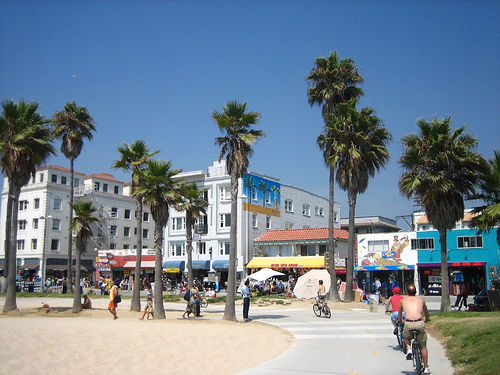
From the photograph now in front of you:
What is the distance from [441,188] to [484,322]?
25.1 feet

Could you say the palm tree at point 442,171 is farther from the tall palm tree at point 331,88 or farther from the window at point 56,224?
the window at point 56,224

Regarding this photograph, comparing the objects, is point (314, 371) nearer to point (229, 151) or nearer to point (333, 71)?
point (229, 151)

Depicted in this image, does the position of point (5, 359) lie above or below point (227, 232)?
below

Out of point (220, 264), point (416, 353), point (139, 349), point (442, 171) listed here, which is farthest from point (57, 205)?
point (416, 353)

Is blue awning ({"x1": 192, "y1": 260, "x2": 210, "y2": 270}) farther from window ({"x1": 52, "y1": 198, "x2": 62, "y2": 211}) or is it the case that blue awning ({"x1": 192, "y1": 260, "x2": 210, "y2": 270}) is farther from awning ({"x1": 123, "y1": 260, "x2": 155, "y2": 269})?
window ({"x1": 52, "y1": 198, "x2": 62, "y2": 211})

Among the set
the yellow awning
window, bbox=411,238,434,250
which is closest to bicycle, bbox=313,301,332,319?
window, bbox=411,238,434,250

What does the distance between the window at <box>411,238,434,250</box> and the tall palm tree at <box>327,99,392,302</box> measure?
15.2 meters

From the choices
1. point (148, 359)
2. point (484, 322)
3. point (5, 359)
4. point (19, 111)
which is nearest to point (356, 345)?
point (484, 322)

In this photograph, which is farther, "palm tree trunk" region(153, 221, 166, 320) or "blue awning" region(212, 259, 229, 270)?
"blue awning" region(212, 259, 229, 270)

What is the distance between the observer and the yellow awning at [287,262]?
163 feet

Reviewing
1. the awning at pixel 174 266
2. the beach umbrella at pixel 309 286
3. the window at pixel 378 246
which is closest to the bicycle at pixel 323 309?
the beach umbrella at pixel 309 286

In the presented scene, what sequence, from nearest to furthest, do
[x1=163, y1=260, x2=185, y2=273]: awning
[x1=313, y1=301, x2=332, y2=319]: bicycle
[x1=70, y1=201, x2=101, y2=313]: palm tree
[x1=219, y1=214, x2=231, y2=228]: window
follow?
1. [x1=313, y1=301, x2=332, y2=319]: bicycle
2. [x1=70, y1=201, x2=101, y2=313]: palm tree
3. [x1=219, y1=214, x2=231, y2=228]: window
4. [x1=163, y1=260, x2=185, y2=273]: awning

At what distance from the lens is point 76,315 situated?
86.2 ft

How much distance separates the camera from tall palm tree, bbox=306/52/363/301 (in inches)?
1339
